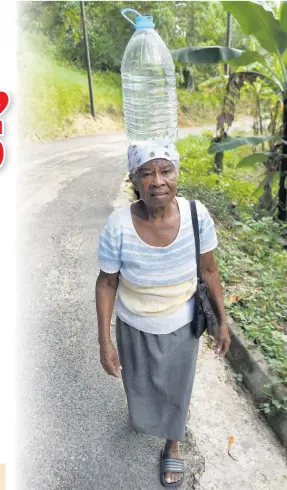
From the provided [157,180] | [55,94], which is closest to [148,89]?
[157,180]

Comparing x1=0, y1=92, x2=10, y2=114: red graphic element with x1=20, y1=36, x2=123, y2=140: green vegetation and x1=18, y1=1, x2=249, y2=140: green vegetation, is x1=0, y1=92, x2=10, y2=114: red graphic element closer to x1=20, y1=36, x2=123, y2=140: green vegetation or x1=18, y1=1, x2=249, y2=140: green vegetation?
x1=18, y1=1, x2=249, y2=140: green vegetation

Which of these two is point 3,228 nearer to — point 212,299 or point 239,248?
point 212,299

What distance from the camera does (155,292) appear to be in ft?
5.80

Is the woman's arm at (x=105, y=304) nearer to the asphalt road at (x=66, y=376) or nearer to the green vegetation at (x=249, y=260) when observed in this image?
the asphalt road at (x=66, y=376)

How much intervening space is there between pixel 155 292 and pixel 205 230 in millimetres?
312

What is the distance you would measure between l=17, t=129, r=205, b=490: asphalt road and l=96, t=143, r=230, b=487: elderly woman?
0.92 feet

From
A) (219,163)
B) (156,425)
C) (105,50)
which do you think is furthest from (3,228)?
(105,50)

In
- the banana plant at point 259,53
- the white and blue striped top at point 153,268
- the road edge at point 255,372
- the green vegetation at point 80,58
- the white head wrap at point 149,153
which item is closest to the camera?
the white head wrap at point 149,153

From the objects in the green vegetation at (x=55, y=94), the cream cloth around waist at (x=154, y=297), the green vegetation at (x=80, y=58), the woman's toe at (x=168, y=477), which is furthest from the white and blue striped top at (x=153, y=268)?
the green vegetation at (x=55, y=94)

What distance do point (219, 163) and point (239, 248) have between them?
3152mm

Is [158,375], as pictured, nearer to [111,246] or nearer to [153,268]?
[153,268]

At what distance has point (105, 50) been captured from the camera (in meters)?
17.6

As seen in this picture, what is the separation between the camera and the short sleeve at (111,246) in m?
1.68

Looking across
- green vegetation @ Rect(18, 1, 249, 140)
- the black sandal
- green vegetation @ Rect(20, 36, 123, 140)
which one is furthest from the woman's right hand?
green vegetation @ Rect(20, 36, 123, 140)
